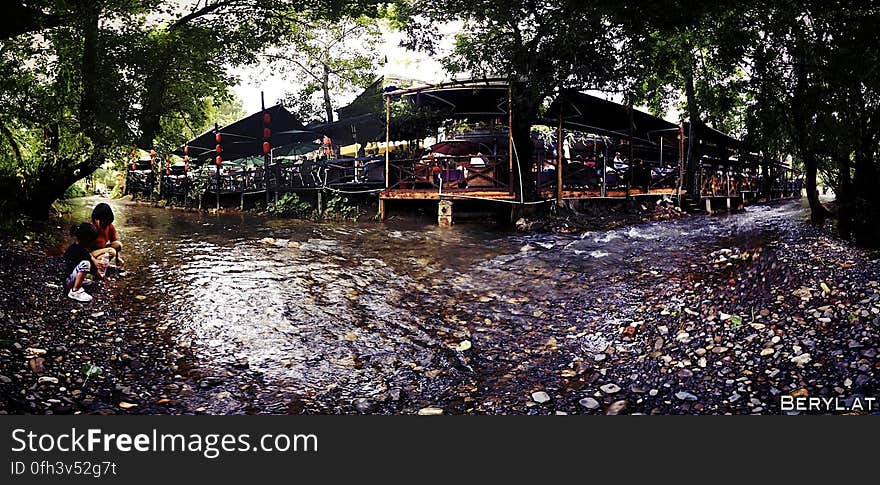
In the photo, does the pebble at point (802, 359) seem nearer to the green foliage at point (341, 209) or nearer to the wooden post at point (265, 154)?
the wooden post at point (265, 154)

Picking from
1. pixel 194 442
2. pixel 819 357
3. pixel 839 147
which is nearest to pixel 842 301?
pixel 819 357

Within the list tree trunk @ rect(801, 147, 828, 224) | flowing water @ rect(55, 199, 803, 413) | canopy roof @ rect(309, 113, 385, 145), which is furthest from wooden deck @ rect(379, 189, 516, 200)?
tree trunk @ rect(801, 147, 828, 224)

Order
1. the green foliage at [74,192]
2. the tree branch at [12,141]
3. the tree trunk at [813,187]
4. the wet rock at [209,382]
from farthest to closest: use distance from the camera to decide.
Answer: the tree trunk at [813,187] < the green foliage at [74,192] < the tree branch at [12,141] < the wet rock at [209,382]

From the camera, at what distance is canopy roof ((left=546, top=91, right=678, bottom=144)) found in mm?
6875

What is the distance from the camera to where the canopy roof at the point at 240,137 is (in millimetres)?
3410

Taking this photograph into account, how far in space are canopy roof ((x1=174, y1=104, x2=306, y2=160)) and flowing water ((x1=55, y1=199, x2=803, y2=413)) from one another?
0.50 meters

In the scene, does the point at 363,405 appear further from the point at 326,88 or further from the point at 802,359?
the point at 326,88

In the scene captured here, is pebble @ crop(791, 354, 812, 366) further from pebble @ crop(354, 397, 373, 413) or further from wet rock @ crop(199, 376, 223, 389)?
wet rock @ crop(199, 376, 223, 389)

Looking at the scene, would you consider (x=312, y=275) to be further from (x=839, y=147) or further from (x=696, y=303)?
(x=839, y=147)

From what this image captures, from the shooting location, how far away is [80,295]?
2684mm

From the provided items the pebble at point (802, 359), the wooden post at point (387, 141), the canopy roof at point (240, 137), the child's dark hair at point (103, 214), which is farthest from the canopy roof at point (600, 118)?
the child's dark hair at point (103, 214)

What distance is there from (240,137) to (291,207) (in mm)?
1046

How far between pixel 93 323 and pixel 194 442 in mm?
1139

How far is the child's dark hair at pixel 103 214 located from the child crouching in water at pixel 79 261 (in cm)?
7
